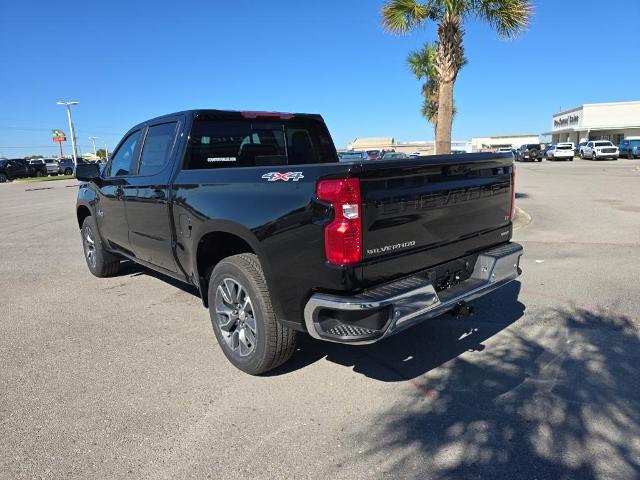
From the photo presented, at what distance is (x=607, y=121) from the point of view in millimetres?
61062

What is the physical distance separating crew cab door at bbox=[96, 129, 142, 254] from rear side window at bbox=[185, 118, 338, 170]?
1.05m

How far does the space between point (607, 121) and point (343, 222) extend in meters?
69.8

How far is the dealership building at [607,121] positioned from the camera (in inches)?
2334

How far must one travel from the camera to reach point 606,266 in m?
6.55

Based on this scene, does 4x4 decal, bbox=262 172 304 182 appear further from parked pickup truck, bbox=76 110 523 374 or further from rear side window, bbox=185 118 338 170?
rear side window, bbox=185 118 338 170

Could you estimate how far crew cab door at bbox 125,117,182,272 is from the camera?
4410 millimetres

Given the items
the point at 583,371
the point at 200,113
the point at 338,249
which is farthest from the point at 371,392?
the point at 200,113

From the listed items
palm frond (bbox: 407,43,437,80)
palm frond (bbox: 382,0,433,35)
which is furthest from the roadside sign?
palm frond (bbox: 382,0,433,35)

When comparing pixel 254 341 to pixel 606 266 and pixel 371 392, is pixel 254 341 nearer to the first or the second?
pixel 371 392

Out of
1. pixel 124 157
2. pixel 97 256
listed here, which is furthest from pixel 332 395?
pixel 97 256

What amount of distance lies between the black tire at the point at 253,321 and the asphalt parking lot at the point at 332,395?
0.53 ft

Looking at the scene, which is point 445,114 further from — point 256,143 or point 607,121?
point 607,121

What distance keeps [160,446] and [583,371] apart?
2.97m

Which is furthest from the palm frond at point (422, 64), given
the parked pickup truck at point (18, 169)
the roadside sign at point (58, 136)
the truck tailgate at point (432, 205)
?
the roadside sign at point (58, 136)
